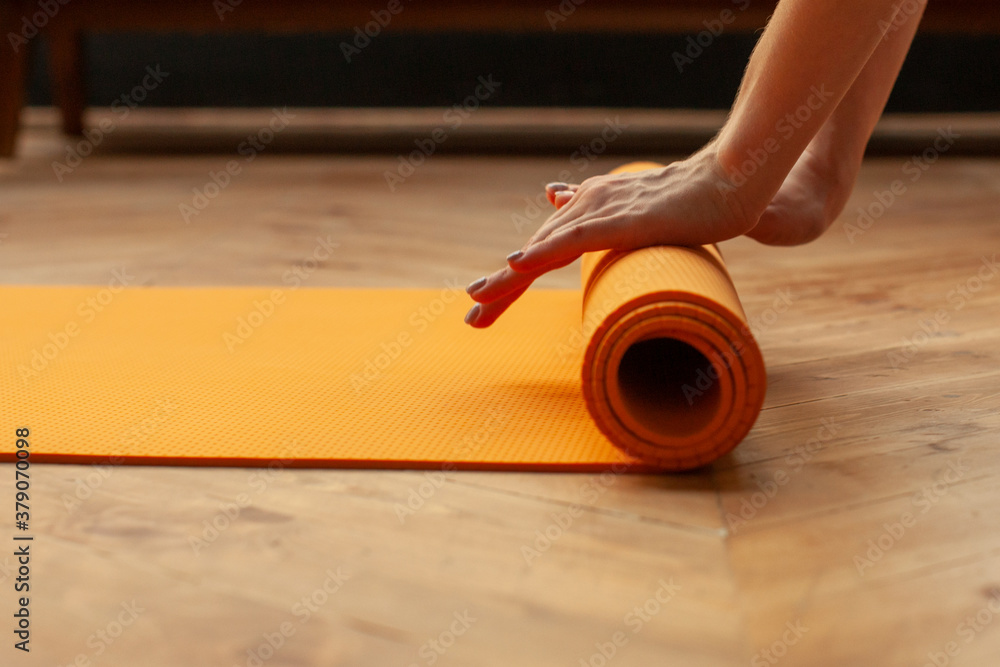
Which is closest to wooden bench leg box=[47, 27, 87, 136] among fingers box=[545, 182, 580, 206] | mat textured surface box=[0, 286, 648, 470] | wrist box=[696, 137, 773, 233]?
mat textured surface box=[0, 286, 648, 470]

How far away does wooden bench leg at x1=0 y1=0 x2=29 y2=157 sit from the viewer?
9.01ft

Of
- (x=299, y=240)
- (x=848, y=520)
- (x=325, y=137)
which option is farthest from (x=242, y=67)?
(x=848, y=520)

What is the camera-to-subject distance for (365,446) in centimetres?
89

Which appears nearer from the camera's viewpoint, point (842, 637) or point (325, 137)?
point (842, 637)

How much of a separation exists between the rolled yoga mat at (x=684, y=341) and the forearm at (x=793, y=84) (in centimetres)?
10

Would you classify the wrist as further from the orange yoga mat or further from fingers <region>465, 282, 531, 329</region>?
fingers <region>465, 282, 531, 329</region>

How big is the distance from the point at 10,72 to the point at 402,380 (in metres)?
2.31

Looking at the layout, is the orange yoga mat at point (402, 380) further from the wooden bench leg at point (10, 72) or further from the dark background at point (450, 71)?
the dark background at point (450, 71)

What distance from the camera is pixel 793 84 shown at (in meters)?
0.90

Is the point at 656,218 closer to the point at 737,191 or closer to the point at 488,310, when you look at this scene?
the point at 737,191

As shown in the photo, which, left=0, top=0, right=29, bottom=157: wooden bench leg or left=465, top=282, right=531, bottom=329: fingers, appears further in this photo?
left=0, top=0, right=29, bottom=157: wooden bench leg

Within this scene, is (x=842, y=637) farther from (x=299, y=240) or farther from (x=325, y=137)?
(x=325, y=137)

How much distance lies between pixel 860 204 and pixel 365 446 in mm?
1688

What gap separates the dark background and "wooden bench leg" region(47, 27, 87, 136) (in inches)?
16.5
